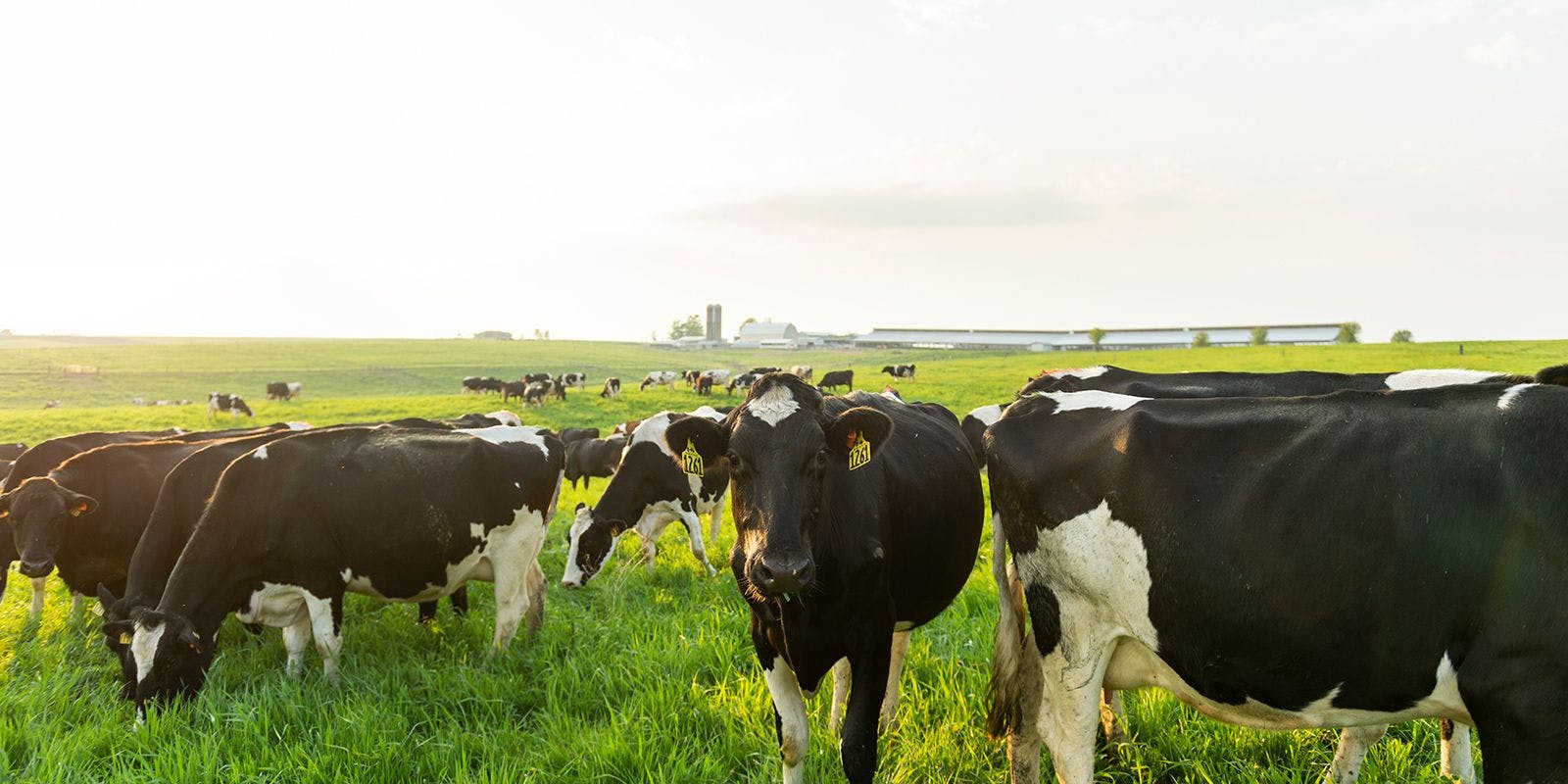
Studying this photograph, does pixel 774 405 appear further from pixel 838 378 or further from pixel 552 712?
pixel 838 378

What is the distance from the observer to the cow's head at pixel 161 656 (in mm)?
5590

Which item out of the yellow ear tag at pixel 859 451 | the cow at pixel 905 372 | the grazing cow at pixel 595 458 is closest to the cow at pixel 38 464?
the grazing cow at pixel 595 458

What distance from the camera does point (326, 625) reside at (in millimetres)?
6457

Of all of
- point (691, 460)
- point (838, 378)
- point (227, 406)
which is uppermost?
point (691, 460)

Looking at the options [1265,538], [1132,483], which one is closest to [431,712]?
[1132,483]

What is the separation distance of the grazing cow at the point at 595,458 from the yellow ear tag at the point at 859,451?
1304cm

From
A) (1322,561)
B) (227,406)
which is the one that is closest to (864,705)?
(1322,561)

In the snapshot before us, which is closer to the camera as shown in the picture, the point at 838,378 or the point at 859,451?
the point at 859,451

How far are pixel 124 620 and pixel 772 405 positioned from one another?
16.7 feet

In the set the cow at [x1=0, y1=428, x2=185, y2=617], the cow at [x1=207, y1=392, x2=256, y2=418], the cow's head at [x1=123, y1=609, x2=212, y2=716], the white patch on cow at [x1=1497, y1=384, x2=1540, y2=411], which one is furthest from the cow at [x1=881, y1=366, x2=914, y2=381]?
the white patch on cow at [x1=1497, y1=384, x2=1540, y2=411]

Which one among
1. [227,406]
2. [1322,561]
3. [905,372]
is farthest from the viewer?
[905,372]

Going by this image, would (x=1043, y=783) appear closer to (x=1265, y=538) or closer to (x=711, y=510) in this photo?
(x=1265, y=538)

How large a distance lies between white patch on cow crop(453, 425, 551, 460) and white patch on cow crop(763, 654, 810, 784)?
422 cm

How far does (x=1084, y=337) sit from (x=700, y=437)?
144457mm
